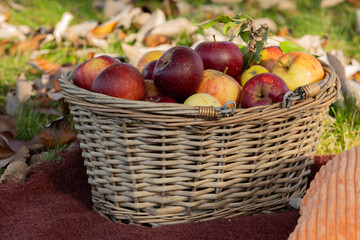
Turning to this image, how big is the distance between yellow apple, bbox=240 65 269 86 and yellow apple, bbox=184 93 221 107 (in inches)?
11.8

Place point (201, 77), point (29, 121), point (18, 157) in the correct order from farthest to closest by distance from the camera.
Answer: point (29, 121) < point (18, 157) < point (201, 77)

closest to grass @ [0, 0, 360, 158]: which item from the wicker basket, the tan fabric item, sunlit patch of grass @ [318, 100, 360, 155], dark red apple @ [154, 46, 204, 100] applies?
sunlit patch of grass @ [318, 100, 360, 155]

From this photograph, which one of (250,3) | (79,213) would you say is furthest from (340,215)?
(250,3)

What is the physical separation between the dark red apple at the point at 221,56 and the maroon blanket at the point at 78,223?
59 centimetres

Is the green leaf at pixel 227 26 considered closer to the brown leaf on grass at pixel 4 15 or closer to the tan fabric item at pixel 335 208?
the tan fabric item at pixel 335 208

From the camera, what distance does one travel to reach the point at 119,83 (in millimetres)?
1433

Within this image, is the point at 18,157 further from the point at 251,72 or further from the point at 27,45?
the point at 27,45

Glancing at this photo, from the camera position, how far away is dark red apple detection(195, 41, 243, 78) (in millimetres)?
1648

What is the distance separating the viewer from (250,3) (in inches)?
170

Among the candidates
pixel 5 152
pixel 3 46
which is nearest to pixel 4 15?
pixel 3 46

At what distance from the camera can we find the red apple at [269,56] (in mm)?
1820

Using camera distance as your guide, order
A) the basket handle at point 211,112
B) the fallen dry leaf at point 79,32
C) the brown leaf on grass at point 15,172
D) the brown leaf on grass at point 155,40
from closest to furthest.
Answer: the basket handle at point 211,112, the brown leaf on grass at point 15,172, the brown leaf on grass at point 155,40, the fallen dry leaf at point 79,32

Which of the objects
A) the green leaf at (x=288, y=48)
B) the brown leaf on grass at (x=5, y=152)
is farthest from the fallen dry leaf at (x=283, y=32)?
the brown leaf on grass at (x=5, y=152)

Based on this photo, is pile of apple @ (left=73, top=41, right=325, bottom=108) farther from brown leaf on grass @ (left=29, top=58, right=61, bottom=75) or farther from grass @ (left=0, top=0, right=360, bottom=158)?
brown leaf on grass @ (left=29, top=58, right=61, bottom=75)
